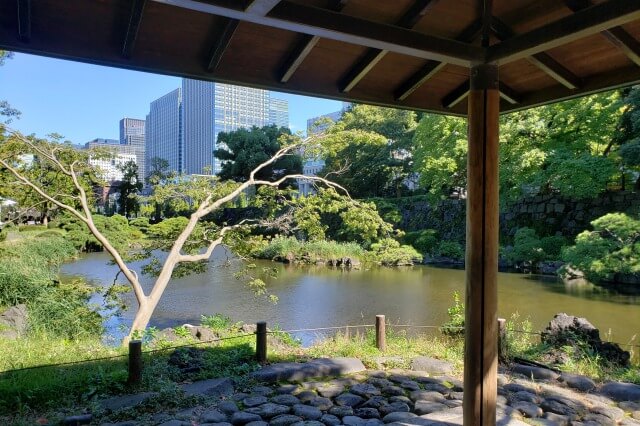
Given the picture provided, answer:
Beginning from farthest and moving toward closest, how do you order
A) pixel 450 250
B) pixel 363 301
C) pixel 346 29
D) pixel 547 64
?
pixel 450 250, pixel 363 301, pixel 547 64, pixel 346 29

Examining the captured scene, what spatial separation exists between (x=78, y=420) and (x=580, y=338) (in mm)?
5349

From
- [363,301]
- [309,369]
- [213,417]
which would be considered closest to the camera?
[213,417]

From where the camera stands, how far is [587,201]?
1497cm

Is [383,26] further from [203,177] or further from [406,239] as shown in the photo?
[406,239]

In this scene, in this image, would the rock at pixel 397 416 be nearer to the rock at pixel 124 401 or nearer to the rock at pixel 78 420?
the rock at pixel 124 401

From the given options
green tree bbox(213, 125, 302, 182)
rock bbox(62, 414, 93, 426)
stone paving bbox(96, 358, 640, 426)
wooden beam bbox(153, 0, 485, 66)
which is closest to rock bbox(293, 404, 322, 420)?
stone paving bbox(96, 358, 640, 426)

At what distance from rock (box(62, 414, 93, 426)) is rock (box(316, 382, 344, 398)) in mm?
1622

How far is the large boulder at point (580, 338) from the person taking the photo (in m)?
5.27

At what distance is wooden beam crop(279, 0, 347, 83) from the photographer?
2580 mm

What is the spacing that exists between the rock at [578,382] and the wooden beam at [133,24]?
4156mm

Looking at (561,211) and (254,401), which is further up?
(561,211)

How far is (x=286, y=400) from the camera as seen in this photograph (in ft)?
11.3

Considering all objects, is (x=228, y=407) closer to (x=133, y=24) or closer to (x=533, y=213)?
(x=133, y=24)

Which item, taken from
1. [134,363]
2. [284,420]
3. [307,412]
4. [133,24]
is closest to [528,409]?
[307,412]
